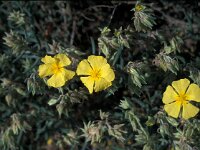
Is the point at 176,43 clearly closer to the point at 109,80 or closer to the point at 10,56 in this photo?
the point at 109,80

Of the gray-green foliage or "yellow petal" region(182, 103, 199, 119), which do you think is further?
the gray-green foliage

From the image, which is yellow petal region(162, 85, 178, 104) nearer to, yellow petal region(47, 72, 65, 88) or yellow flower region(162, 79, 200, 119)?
yellow flower region(162, 79, 200, 119)

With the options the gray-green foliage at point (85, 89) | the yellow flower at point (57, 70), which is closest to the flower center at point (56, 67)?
the yellow flower at point (57, 70)

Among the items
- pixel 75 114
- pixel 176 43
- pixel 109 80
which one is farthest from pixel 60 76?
pixel 75 114

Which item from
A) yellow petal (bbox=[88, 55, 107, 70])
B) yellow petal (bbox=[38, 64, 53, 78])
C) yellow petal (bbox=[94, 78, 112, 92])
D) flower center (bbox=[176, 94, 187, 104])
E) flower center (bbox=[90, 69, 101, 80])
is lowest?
flower center (bbox=[176, 94, 187, 104])

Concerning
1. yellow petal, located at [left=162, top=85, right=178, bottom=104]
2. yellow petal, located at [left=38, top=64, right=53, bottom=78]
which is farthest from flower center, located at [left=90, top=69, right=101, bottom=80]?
yellow petal, located at [left=162, top=85, right=178, bottom=104]

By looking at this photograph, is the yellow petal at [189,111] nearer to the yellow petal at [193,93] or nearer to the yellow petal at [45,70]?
the yellow petal at [193,93]
